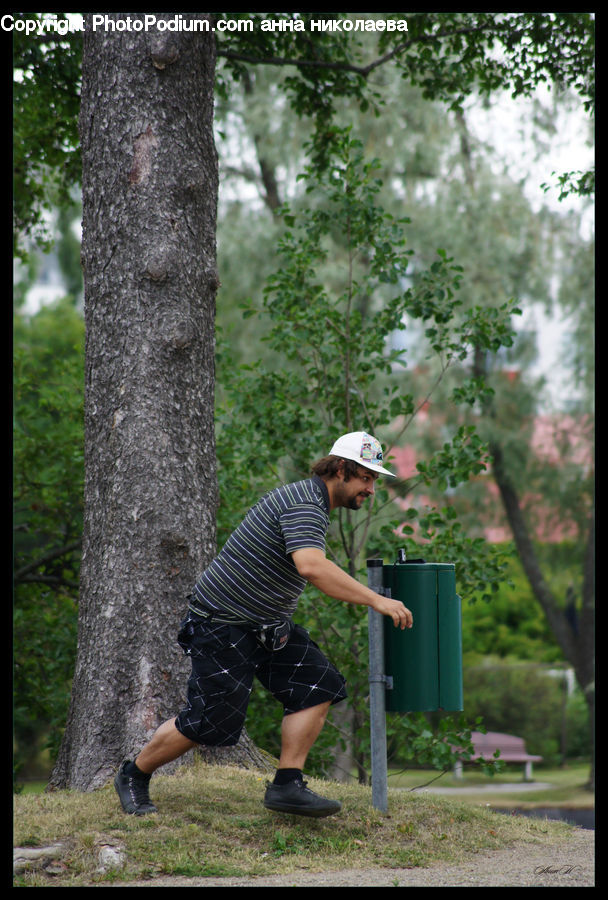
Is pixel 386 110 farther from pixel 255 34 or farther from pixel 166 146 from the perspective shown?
pixel 166 146

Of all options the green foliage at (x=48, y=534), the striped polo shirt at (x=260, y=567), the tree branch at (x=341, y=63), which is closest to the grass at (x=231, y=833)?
the striped polo shirt at (x=260, y=567)

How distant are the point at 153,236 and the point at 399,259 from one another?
2.35 m

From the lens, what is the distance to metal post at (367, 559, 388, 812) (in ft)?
17.0

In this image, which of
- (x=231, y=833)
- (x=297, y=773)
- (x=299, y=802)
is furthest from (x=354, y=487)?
(x=231, y=833)

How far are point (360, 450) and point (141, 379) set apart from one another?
1.76 meters

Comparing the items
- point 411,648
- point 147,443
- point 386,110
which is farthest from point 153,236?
point 386,110

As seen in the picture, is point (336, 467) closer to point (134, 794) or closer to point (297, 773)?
point (297, 773)

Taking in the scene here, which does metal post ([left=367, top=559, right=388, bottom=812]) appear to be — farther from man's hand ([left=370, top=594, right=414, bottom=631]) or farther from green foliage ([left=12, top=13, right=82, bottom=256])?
green foliage ([left=12, top=13, right=82, bottom=256])

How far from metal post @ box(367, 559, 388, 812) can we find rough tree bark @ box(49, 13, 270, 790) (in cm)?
107

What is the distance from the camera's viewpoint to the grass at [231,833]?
430cm

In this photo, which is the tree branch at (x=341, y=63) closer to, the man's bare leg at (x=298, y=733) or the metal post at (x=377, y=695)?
the metal post at (x=377, y=695)
